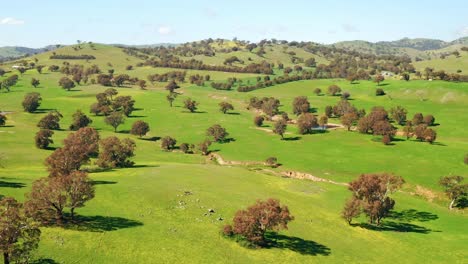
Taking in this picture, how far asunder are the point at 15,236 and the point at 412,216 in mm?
77875

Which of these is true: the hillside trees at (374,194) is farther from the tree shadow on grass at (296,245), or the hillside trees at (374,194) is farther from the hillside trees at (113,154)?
the hillside trees at (113,154)

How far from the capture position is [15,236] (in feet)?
155

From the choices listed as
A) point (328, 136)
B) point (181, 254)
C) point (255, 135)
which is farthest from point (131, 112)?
point (181, 254)

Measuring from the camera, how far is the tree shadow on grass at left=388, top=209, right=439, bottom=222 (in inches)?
3401

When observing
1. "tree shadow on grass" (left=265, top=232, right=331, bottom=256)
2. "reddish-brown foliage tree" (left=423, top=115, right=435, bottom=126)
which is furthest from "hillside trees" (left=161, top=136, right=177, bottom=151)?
"reddish-brown foliage tree" (left=423, top=115, right=435, bottom=126)

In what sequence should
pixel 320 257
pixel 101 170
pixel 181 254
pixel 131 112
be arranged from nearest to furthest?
pixel 181 254 → pixel 320 257 → pixel 101 170 → pixel 131 112

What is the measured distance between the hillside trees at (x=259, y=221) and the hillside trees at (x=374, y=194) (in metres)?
20.5

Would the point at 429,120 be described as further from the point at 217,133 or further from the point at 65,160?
the point at 65,160

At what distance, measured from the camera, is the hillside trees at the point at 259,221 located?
61.8 metres

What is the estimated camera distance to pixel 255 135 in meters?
158

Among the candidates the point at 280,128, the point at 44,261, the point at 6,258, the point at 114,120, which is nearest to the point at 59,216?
the point at 44,261

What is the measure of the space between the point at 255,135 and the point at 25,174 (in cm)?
8924

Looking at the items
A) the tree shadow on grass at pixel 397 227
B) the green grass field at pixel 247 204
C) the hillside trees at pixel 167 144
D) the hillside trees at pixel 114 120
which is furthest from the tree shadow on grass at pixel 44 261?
the hillside trees at pixel 114 120

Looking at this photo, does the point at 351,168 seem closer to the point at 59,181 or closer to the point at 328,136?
the point at 328,136
